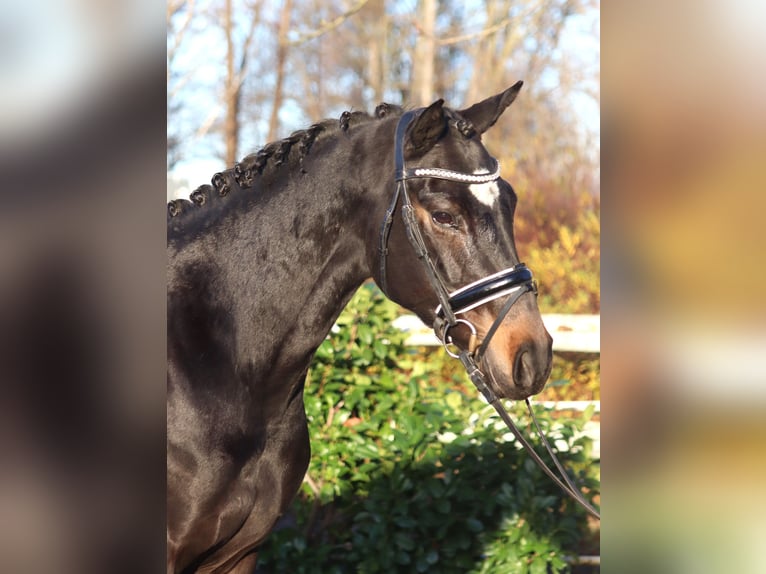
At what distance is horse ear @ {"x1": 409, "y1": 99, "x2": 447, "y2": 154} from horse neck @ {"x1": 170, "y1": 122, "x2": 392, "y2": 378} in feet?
0.49

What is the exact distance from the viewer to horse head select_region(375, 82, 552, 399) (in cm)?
226

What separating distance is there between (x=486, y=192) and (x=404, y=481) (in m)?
2.16

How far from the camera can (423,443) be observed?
4141 mm

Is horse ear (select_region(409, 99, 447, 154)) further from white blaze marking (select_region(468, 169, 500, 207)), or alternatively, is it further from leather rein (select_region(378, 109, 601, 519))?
white blaze marking (select_region(468, 169, 500, 207))

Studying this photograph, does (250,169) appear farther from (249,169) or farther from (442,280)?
(442,280)

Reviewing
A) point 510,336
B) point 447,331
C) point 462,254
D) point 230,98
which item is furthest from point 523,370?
point 230,98

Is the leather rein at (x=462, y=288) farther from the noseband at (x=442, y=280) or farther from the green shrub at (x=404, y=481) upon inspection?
the green shrub at (x=404, y=481)

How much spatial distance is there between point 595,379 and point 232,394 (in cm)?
507

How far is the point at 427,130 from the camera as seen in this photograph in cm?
240

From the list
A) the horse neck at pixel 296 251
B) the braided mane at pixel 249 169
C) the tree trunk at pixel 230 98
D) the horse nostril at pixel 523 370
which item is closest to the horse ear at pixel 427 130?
the horse neck at pixel 296 251
